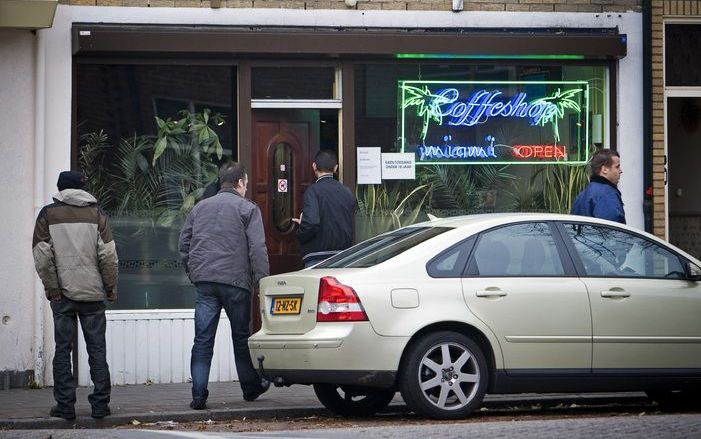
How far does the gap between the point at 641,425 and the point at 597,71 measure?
6.37m

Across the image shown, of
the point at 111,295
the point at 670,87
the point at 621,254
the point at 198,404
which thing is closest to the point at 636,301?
the point at 621,254

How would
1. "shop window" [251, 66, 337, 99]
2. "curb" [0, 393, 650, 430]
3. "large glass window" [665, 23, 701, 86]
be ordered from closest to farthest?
1. "curb" [0, 393, 650, 430]
2. "shop window" [251, 66, 337, 99]
3. "large glass window" [665, 23, 701, 86]

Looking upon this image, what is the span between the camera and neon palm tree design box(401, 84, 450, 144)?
48.6 feet

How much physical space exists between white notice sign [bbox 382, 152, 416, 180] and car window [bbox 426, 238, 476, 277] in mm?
3960

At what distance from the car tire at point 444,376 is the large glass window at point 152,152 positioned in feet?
14.3

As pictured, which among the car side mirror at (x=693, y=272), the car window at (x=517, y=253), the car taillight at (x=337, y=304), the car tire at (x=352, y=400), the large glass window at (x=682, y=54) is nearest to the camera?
the car taillight at (x=337, y=304)

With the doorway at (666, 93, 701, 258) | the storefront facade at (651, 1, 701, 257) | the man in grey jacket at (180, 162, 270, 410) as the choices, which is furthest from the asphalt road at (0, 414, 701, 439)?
the doorway at (666, 93, 701, 258)

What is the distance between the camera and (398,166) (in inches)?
581

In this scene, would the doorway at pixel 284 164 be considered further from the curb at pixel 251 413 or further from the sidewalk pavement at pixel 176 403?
the curb at pixel 251 413

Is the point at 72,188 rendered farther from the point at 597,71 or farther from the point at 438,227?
the point at 597,71

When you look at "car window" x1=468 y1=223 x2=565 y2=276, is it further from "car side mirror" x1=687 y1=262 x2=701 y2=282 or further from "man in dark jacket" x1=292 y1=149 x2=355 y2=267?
"man in dark jacket" x1=292 y1=149 x2=355 y2=267

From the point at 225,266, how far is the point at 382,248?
1481 millimetres

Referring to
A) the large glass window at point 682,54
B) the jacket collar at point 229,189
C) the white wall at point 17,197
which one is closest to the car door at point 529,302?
the jacket collar at point 229,189

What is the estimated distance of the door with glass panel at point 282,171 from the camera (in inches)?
573
